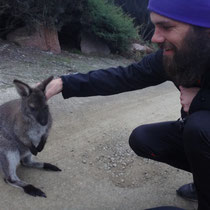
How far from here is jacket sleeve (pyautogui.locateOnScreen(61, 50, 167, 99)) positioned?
2.81 m

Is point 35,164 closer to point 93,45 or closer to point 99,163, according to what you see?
point 99,163

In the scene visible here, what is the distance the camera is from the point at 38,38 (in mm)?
7770

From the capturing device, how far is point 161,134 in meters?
2.85

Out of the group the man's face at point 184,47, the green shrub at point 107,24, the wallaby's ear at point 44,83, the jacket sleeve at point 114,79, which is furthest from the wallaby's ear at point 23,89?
the green shrub at point 107,24

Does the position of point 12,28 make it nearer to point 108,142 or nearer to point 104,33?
point 104,33

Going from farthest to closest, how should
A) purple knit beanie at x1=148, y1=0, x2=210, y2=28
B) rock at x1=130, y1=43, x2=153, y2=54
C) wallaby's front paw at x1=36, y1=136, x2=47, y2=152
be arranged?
rock at x1=130, y1=43, x2=153, y2=54, wallaby's front paw at x1=36, y1=136, x2=47, y2=152, purple knit beanie at x1=148, y1=0, x2=210, y2=28

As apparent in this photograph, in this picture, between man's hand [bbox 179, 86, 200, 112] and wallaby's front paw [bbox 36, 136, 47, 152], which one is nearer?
man's hand [bbox 179, 86, 200, 112]

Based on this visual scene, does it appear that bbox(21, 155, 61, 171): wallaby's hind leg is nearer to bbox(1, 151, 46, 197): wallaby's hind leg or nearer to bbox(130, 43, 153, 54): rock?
bbox(1, 151, 46, 197): wallaby's hind leg

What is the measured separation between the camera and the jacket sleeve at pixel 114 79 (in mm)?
2809

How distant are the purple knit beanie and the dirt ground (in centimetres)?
163

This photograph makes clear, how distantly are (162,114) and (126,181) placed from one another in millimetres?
1965

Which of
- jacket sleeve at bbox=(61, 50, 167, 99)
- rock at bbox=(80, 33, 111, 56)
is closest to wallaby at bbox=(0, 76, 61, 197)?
jacket sleeve at bbox=(61, 50, 167, 99)

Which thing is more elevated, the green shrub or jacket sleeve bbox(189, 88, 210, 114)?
jacket sleeve bbox(189, 88, 210, 114)

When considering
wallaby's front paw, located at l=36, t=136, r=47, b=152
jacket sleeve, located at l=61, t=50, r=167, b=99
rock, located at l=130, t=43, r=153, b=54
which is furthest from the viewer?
rock, located at l=130, t=43, r=153, b=54
